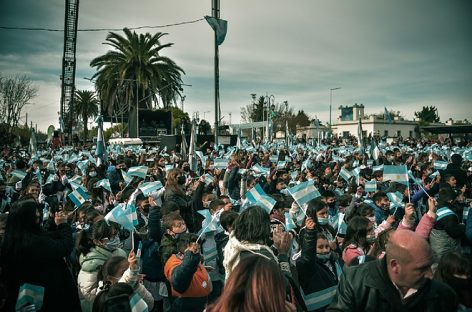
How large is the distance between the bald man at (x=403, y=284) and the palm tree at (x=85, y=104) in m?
56.3

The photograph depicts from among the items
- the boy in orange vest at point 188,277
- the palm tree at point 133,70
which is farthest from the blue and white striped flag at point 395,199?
the palm tree at point 133,70

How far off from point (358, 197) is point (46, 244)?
211 inches

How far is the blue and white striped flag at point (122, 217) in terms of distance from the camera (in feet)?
14.3

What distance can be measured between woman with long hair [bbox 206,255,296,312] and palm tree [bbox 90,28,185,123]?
118ft

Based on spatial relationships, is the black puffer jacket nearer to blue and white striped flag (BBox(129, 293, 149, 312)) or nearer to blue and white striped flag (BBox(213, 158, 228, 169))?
blue and white striped flag (BBox(129, 293, 149, 312))

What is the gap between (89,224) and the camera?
16.1ft

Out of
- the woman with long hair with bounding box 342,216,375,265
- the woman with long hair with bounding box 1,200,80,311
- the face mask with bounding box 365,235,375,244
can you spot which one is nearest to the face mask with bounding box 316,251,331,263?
the woman with long hair with bounding box 342,216,375,265

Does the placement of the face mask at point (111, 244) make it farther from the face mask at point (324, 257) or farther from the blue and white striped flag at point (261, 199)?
the face mask at point (324, 257)

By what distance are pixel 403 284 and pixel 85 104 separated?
58.0 m

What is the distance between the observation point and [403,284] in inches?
91.4

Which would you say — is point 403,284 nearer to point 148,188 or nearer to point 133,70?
point 148,188

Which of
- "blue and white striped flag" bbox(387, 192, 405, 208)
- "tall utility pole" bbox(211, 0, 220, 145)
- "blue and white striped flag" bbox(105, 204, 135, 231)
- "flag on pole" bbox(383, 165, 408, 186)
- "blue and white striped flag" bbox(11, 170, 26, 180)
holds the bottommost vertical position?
"blue and white striped flag" bbox(387, 192, 405, 208)

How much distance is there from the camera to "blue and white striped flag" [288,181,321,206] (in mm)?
5047

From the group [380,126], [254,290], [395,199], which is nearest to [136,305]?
[254,290]
